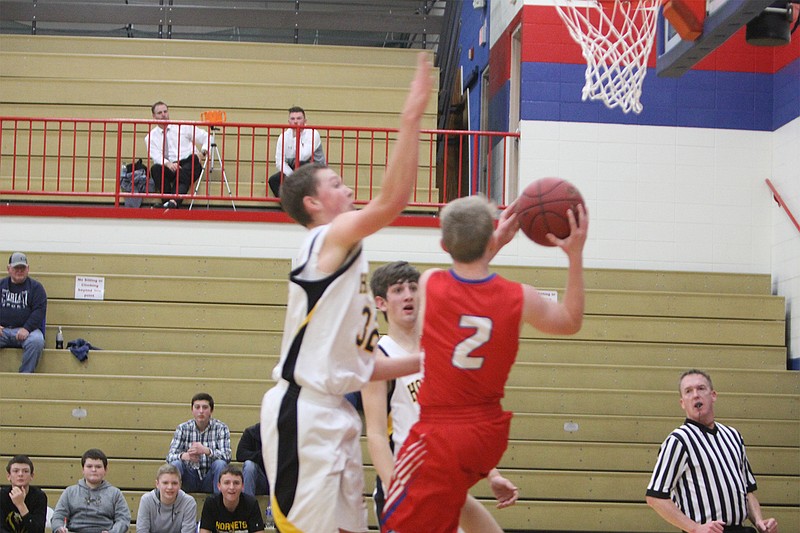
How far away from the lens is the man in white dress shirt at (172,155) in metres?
11.2

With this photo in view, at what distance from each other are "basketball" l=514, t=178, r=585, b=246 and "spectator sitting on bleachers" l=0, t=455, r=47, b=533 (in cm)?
529

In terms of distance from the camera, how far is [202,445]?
8.41 metres

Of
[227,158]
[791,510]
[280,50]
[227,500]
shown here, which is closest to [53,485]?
[227,500]

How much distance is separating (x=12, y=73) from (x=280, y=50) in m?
3.40

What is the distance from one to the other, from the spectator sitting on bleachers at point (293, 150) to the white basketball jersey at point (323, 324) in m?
7.14

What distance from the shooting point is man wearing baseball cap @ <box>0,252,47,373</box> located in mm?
9570

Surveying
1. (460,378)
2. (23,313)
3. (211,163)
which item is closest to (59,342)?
(23,313)

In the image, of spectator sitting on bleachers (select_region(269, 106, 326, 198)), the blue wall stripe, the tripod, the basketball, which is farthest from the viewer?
the tripod

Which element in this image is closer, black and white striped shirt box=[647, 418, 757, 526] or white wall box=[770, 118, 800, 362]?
black and white striped shirt box=[647, 418, 757, 526]

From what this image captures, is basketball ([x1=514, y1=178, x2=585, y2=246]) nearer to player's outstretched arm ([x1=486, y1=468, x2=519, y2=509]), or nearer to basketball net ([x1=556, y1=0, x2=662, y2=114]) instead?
player's outstretched arm ([x1=486, y1=468, x2=519, y2=509])

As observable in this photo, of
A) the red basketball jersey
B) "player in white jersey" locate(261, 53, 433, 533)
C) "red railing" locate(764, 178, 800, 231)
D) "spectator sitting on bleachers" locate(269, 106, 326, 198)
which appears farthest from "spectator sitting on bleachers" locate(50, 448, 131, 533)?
"red railing" locate(764, 178, 800, 231)

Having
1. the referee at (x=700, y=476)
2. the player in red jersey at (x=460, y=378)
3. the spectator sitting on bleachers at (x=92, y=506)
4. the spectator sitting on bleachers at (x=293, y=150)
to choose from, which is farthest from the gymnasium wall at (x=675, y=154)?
the player in red jersey at (x=460, y=378)

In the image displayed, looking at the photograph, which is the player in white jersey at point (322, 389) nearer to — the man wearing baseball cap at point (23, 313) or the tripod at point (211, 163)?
the man wearing baseball cap at point (23, 313)

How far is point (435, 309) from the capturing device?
362 cm
